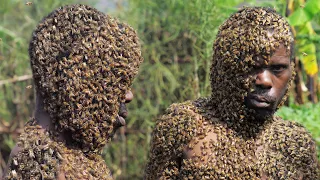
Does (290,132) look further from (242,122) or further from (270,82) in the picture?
(270,82)

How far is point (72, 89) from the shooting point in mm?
2701

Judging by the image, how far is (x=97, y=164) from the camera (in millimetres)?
2904

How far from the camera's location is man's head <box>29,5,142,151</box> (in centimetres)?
271

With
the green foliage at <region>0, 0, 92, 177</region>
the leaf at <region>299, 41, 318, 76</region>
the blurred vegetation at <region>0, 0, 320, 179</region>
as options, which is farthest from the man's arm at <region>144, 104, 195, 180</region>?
the green foliage at <region>0, 0, 92, 177</region>

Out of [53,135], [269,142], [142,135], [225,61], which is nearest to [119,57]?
[53,135]

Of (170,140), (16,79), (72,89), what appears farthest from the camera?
(16,79)

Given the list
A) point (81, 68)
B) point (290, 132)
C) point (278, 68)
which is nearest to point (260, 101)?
point (278, 68)

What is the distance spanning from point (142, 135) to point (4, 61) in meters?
1.88

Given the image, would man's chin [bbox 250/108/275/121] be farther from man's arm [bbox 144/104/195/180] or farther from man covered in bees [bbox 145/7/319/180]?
man's arm [bbox 144/104/195/180]

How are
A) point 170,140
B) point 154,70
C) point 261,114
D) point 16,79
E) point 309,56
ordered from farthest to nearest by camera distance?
point 16,79, point 154,70, point 309,56, point 170,140, point 261,114

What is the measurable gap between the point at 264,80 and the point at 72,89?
1.25 meters

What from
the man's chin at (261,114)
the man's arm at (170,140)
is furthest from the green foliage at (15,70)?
the man's chin at (261,114)

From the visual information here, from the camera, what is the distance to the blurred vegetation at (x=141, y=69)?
6.78 m

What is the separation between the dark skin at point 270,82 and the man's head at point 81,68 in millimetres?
947
